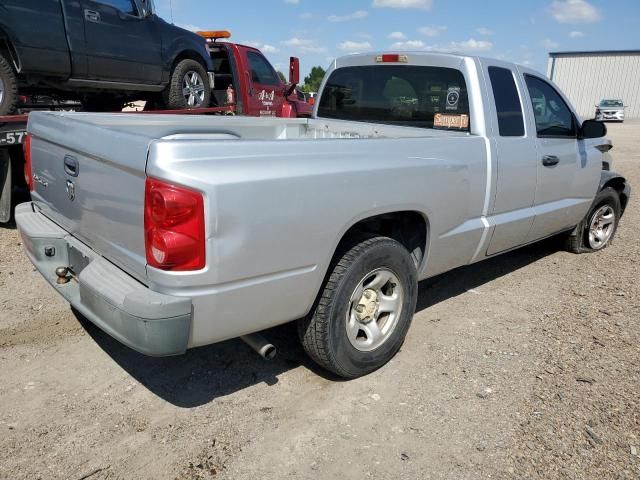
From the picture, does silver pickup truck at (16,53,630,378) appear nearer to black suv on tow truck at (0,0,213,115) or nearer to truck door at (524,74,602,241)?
truck door at (524,74,602,241)

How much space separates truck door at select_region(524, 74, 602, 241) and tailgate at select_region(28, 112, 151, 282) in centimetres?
306

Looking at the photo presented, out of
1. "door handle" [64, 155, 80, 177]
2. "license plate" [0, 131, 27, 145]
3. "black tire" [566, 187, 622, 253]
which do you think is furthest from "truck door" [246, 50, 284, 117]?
"door handle" [64, 155, 80, 177]

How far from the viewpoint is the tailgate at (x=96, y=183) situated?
2.37 metres

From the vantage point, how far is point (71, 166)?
282 cm

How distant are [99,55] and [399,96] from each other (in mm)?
4502

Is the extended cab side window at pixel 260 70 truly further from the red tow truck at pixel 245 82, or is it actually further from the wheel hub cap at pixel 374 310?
the wheel hub cap at pixel 374 310

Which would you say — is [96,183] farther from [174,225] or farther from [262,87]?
[262,87]

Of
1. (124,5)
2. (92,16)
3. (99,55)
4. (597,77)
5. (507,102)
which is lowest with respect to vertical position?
(507,102)

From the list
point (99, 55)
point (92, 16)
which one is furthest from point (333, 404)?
point (92, 16)

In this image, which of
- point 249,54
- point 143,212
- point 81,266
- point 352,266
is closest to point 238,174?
point 143,212

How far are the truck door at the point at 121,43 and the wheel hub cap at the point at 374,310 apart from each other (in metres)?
5.41

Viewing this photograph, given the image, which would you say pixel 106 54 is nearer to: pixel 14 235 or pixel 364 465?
pixel 14 235

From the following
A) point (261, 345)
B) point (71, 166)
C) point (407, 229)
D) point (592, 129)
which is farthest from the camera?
point (592, 129)

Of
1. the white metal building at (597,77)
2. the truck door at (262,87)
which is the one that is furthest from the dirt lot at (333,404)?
the white metal building at (597,77)
